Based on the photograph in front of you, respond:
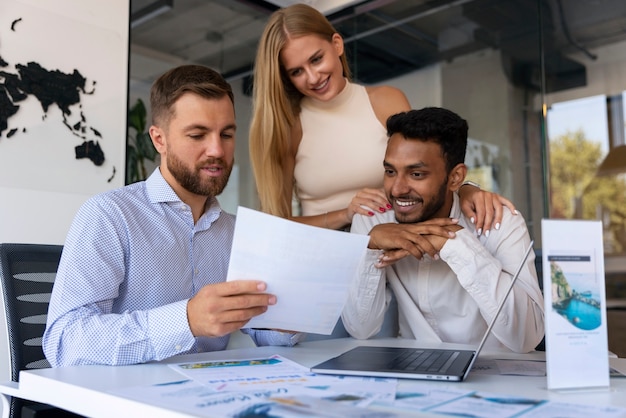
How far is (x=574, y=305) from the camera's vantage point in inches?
37.2

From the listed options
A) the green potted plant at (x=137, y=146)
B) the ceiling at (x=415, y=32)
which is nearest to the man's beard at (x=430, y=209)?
the green potted plant at (x=137, y=146)

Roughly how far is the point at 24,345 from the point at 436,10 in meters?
3.84

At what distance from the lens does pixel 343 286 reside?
3.64 ft

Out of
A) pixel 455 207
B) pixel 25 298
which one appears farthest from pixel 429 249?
pixel 25 298

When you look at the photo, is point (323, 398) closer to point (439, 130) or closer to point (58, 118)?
point (439, 130)

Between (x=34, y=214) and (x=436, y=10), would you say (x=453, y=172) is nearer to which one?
(x=34, y=214)

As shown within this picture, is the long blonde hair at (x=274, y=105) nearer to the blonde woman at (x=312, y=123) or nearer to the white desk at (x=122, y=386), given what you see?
the blonde woman at (x=312, y=123)

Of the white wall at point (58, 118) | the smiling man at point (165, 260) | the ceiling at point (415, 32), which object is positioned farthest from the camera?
the ceiling at point (415, 32)

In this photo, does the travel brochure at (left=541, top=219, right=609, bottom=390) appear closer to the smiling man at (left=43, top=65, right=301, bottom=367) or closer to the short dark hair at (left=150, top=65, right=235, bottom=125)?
the smiling man at (left=43, top=65, right=301, bottom=367)

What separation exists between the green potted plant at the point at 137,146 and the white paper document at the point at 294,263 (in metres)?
2.49

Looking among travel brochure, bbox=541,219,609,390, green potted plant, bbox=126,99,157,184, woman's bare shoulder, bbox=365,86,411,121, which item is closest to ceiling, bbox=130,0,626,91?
green potted plant, bbox=126,99,157,184

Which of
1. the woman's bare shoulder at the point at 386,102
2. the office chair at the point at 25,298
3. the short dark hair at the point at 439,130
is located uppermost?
the woman's bare shoulder at the point at 386,102

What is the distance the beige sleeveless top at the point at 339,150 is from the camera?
7.20 feet

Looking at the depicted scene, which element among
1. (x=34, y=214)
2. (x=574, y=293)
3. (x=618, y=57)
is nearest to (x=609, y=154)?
(x=618, y=57)
